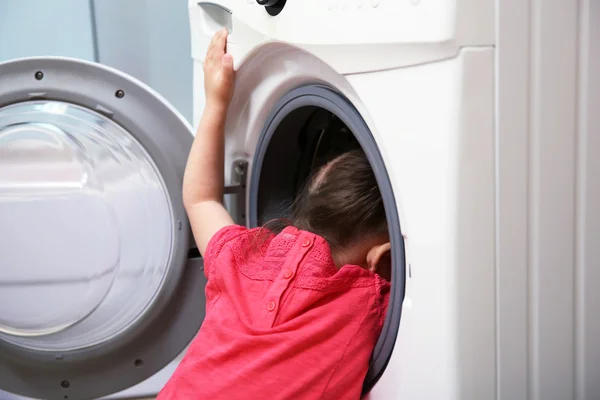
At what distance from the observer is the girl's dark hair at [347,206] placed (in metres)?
0.76

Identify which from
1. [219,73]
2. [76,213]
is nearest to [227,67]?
[219,73]

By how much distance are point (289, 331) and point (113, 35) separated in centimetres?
95

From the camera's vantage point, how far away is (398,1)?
20.1 inches

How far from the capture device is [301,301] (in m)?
0.68

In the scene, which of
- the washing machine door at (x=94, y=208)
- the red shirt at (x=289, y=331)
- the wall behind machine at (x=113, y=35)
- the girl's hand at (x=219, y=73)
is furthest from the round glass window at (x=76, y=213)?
the wall behind machine at (x=113, y=35)

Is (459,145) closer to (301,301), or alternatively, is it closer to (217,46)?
(301,301)

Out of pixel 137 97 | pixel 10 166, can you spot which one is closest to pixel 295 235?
pixel 137 97

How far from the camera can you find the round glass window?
0.97 m

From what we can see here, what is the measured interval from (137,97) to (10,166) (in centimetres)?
22

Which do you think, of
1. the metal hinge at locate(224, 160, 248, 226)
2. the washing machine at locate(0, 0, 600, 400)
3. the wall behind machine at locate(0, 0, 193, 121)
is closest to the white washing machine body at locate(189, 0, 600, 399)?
the washing machine at locate(0, 0, 600, 400)

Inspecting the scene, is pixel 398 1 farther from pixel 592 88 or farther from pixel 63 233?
pixel 63 233

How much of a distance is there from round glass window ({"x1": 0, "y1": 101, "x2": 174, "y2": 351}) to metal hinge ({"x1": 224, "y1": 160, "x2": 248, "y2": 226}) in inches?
4.0

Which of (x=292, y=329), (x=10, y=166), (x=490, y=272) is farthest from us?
(x=10, y=166)

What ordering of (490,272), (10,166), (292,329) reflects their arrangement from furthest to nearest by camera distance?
1. (10,166)
2. (292,329)
3. (490,272)
